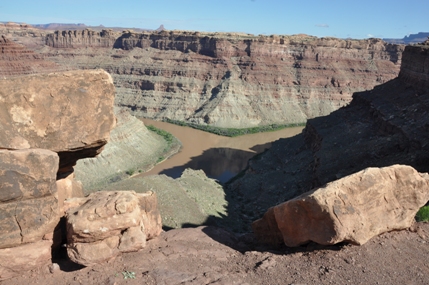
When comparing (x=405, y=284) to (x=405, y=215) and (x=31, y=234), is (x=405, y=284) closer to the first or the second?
(x=405, y=215)

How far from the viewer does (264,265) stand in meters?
10.6

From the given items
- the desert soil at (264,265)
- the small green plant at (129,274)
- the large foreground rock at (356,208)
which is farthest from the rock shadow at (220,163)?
the small green plant at (129,274)

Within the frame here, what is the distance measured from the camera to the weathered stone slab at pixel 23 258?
30.8 ft

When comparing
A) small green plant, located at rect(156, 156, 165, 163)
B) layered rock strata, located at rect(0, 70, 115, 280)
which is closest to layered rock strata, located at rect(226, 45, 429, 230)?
small green plant, located at rect(156, 156, 165, 163)

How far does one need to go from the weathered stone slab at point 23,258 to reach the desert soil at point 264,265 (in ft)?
0.61

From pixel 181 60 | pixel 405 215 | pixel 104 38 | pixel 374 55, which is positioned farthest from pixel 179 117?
pixel 405 215

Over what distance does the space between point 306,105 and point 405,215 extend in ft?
195

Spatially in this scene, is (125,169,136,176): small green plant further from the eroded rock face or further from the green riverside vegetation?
the eroded rock face

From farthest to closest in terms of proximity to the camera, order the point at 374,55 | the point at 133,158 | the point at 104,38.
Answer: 1. the point at 104,38
2. the point at 374,55
3. the point at 133,158

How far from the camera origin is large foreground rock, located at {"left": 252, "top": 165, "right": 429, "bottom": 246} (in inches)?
420

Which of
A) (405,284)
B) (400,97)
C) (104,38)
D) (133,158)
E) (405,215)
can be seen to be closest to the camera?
(405,284)

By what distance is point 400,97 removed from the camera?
112ft

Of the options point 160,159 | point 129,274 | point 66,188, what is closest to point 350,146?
point 160,159

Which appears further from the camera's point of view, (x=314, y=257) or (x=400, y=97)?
(x=400, y=97)
